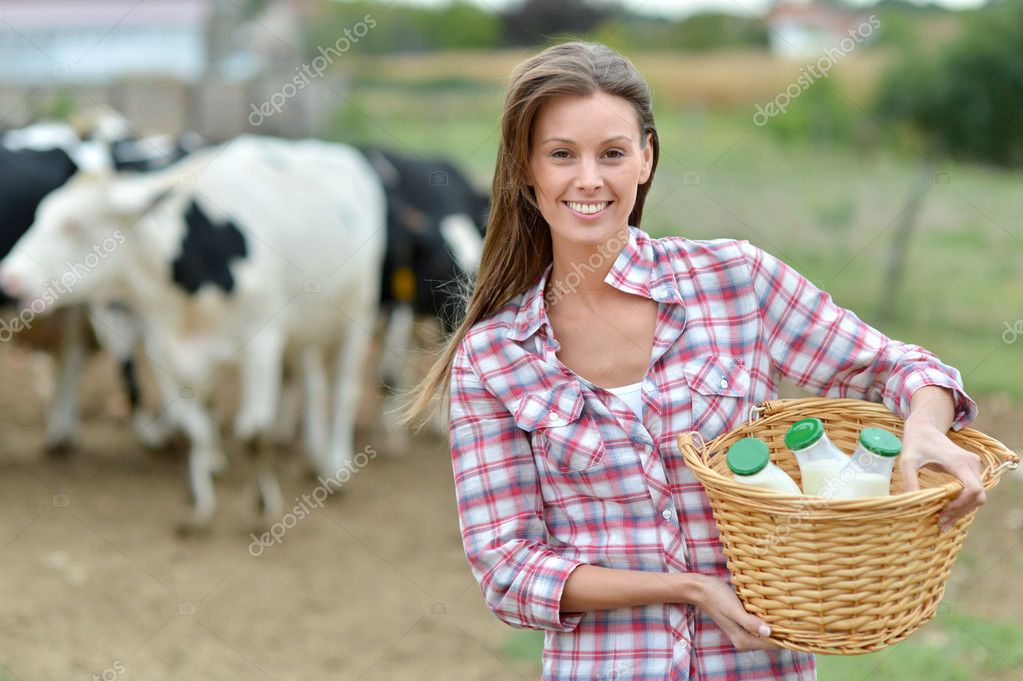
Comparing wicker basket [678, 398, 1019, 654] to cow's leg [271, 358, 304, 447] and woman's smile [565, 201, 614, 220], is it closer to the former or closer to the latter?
woman's smile [565, 201, 614, 220]

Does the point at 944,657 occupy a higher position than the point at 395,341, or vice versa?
the point at 944,657

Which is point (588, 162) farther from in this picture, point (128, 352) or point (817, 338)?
point (128, 352)

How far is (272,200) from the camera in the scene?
6.27 metres

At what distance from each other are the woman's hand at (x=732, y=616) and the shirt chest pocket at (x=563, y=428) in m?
0.23

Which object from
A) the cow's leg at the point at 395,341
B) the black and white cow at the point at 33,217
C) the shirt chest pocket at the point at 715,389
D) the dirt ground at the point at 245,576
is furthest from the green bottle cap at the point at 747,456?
the cow's leg at the point at 395,341

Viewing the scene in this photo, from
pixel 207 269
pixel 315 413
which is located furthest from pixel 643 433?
pixel 315 413

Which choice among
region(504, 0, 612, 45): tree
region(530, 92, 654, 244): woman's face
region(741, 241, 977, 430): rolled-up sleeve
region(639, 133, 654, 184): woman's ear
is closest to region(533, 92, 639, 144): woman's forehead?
region(530, 92, 654, 244): woman's face

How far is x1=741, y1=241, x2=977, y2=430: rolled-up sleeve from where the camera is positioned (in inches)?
69.4

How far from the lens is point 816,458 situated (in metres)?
1.69

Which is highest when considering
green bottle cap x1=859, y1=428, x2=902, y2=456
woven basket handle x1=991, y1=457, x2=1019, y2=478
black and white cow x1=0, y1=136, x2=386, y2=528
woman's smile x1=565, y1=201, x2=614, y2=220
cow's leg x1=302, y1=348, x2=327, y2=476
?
woman's smile x1=565, y1=201, x2=614, y2=220

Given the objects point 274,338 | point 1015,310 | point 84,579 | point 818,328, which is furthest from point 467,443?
point 1015,310

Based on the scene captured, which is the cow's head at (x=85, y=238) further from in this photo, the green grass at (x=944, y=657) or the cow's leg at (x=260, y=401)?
the green grass at (x=944, y=657)

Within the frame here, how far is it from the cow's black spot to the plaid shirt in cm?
408

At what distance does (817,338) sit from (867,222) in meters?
10.5
